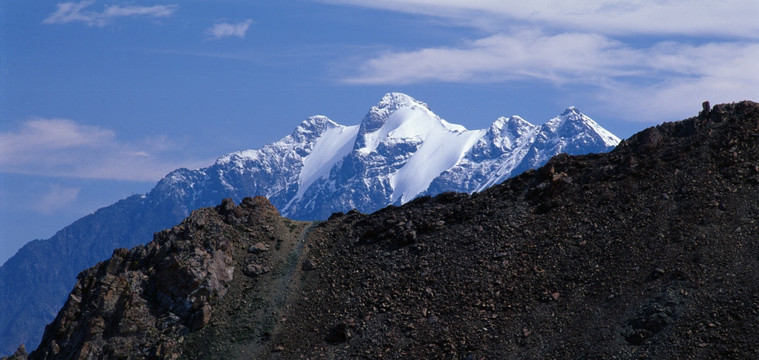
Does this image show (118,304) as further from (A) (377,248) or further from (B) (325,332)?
(A) (377,248)

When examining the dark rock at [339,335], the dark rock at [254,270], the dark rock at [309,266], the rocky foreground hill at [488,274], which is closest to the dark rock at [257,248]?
the rocky foreground hill at [488,274]

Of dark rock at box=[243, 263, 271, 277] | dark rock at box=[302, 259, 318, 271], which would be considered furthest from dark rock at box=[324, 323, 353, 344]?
dark rock at box=[243, 263, 271, 277]

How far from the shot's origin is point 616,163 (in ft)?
225

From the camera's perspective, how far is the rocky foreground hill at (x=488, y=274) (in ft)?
174

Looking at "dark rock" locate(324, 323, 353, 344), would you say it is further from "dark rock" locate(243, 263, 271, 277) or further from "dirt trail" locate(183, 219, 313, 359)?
"dark rock" locate(243, 263, 271, 277)

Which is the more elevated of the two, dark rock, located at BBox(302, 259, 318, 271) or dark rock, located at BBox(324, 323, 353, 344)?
dark rock, located at BBox(302, 259, 318, 271)

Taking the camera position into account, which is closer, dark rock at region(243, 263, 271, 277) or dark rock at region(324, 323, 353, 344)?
dark rock at region(324, 323, 353, 344)

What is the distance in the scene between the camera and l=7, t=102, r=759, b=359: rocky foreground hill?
52938mm

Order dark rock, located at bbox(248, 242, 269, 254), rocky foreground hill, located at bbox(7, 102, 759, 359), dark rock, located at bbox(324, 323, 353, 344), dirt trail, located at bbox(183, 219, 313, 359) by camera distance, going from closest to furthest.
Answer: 1. rocky foreground hill, located at bbox(7, 102, 759, 359)
2. dark rock, located at bbox(324, 323, 353, 344)
3. dirt trail, located at bbox(183, 219, 313, 359)
4. dark rock, located at bbox(248, 242, 269, 254)

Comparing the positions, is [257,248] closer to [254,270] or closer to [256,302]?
[254,270]

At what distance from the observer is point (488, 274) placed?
197 feet

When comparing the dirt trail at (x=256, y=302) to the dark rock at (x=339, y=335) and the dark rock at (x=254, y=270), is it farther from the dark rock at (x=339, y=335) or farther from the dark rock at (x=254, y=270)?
the dark rock at (x=339, y=335)

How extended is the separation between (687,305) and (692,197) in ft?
40.8

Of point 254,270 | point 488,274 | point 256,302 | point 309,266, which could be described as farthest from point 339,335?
point 488,274
